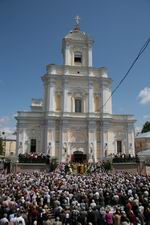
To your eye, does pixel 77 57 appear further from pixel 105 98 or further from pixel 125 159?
pixel 125 159

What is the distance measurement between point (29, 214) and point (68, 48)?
119 feet

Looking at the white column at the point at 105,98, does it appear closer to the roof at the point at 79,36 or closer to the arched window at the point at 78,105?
the arched window at the point at 78,105

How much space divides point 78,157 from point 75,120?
18.4 feet

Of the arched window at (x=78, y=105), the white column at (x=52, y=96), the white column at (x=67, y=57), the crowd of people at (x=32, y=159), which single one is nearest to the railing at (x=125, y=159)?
the crowd of people at (x=32, y=159)

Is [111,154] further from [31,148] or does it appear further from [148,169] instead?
[31,148]

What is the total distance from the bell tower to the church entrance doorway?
577 inches

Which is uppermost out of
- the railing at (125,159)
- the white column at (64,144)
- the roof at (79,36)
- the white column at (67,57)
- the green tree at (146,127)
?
the roof at (79,36)

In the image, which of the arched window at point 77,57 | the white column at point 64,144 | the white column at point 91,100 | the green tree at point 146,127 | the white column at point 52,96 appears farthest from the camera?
the green tree at point 146,127

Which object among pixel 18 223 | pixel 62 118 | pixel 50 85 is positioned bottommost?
pixel 18 223

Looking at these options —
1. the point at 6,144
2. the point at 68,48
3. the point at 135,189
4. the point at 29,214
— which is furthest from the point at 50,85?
the point at 6,144

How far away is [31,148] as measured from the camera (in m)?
38.9

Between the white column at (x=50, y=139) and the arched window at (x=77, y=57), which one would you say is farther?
the arched window at (x=77, y=57)

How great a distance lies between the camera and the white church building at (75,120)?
3894 cm

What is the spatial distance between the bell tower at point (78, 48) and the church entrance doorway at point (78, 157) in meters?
14.7
